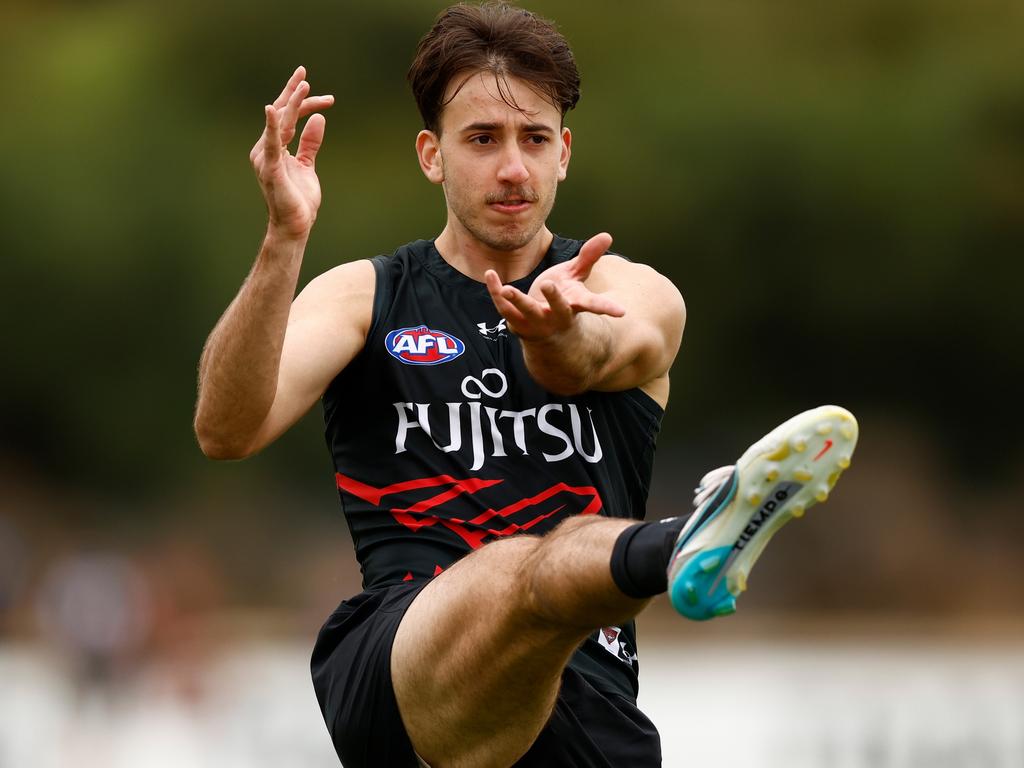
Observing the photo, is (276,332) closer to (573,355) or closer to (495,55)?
(573,355)

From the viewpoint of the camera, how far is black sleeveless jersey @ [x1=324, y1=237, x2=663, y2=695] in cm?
596

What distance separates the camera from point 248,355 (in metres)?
5.63

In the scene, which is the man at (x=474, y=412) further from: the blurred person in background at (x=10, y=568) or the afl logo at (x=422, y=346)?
the blurred person in background at (x=10, y=568)

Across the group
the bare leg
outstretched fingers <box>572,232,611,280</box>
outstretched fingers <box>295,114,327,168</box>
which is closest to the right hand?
outstretched fingers <box>295,114,327,168</box>

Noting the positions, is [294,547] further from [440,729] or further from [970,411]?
[440,729]

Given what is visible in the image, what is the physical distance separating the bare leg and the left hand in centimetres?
62

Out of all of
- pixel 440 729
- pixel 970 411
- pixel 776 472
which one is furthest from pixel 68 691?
pixel 970 411

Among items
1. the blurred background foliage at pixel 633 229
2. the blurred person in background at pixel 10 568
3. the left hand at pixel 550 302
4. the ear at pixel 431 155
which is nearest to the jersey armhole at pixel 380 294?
the ear at pixel 431 155

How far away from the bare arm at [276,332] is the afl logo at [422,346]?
0.42 feet

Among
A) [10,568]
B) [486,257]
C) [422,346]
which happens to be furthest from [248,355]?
[10,568]

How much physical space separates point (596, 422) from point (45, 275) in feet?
56.1

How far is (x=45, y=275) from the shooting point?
72.6 feet

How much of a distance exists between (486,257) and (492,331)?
0.30m

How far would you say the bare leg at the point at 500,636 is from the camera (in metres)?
5.02
